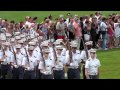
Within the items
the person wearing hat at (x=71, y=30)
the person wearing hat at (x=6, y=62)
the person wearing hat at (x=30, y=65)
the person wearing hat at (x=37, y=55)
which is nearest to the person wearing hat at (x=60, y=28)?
the person wearing hat at (x=71, y=30)

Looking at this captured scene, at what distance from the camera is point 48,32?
28047mm

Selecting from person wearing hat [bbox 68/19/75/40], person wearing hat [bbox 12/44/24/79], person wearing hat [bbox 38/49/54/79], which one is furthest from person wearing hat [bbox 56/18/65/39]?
person wearing hat [bbox 38/49/54/79]

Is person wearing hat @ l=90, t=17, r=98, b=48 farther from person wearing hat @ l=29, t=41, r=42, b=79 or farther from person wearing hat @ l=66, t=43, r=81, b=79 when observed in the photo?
person wearing hat @ l=66, t=43, r=81, b=79

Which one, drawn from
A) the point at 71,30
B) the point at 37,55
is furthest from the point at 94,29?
the point at 37,55

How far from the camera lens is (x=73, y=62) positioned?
20.2 m

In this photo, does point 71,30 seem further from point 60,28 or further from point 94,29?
point 94,29

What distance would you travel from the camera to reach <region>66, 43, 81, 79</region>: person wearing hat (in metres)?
20.1

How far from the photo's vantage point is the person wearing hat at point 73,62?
66.1 ft

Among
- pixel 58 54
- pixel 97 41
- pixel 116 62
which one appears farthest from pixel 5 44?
pixel 97 41

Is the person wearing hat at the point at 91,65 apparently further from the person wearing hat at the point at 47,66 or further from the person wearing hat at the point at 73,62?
the person wearing hat at the point at 47,66

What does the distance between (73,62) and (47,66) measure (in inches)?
40.5

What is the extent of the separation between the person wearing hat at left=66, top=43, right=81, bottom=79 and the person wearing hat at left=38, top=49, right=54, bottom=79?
27.2 inches

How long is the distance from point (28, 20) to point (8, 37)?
12.5ft

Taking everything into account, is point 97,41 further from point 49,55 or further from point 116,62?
point 49,55
